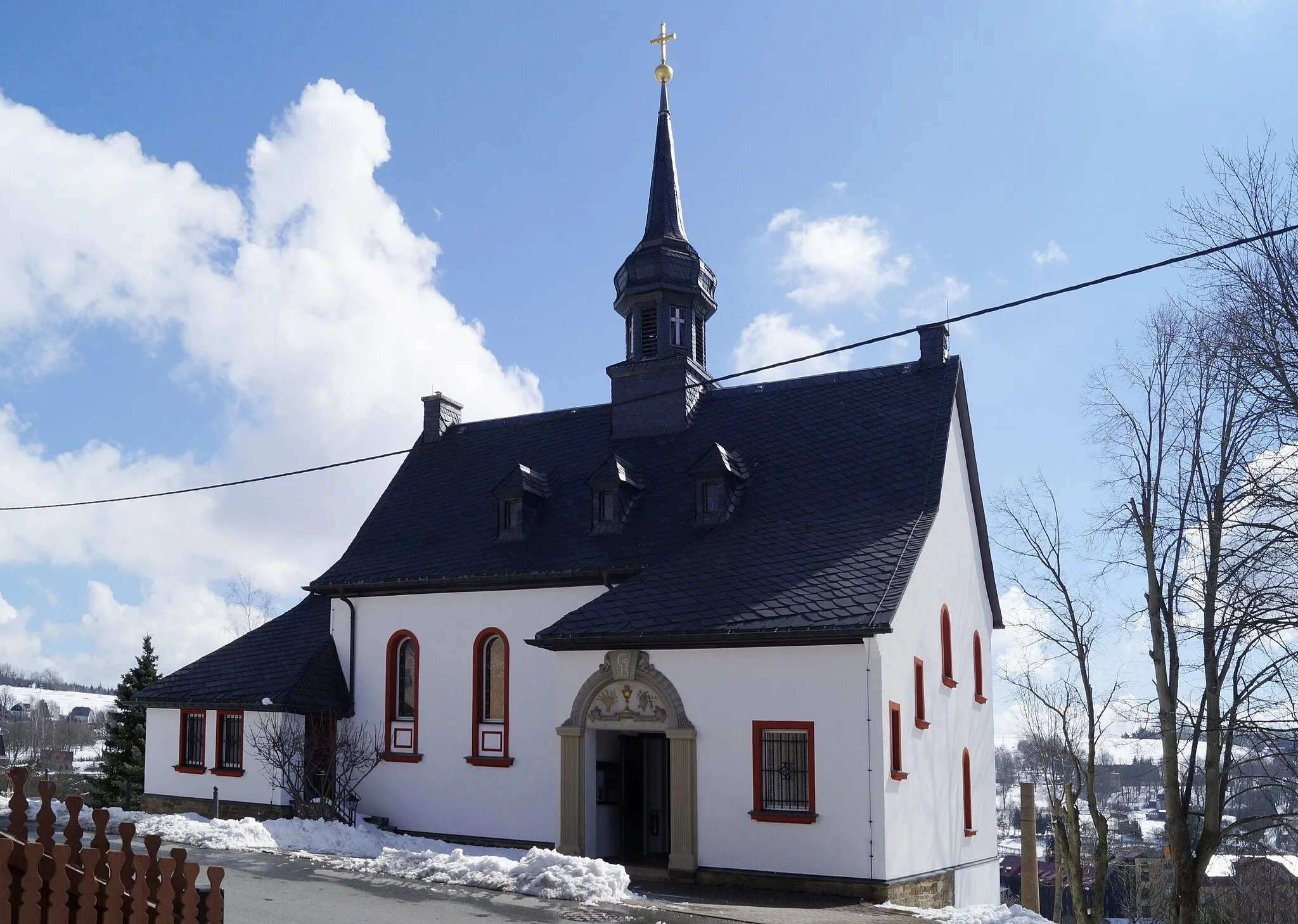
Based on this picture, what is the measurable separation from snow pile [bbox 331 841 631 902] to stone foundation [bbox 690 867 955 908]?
1.54 meters

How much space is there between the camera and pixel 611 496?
20.9 meters

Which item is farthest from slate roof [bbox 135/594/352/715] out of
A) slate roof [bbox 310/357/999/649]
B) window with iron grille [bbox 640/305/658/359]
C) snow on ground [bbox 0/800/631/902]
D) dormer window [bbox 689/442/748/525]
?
window with iron grille [bbox 640/305/658/359]

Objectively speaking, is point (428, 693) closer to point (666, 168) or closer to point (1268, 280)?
point (666, 168)

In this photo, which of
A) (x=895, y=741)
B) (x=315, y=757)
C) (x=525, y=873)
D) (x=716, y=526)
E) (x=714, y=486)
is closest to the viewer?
(x=525, y=873)

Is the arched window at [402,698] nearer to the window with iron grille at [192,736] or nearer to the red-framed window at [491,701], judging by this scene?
the red-framed window at [491,701]

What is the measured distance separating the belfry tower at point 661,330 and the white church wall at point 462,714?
4791mm

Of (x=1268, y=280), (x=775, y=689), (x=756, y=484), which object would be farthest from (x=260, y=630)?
(x=1268, y=280)

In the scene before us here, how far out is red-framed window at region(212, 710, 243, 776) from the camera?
2175 cm

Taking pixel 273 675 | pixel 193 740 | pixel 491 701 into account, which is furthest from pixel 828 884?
pixel 193 740

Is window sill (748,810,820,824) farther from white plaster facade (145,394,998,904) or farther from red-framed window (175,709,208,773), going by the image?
red-framed window (175,709,208,773)

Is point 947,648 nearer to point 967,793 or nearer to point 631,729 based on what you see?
point 967,793

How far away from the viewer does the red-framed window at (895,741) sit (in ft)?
51.5

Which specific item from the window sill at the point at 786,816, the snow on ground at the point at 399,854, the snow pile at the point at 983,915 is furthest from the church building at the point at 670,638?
the snow on ground at the point at 399,854

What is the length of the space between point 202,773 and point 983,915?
1570cm
